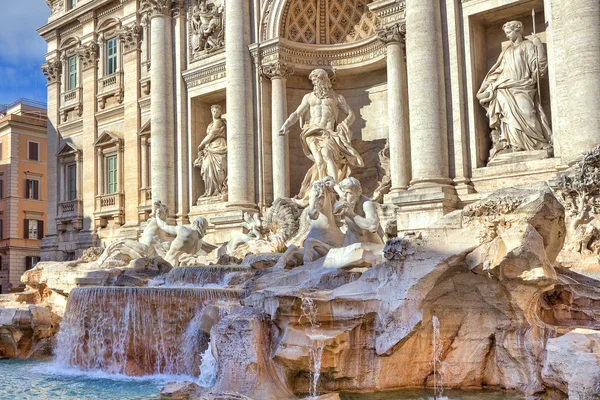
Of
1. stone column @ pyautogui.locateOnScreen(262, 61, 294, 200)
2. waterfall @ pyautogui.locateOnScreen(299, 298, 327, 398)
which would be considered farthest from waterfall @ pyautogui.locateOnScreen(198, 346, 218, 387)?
stone column @ pyautogui.locateOnScreen(262, 61, 294, 200)

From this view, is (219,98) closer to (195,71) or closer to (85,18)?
(195,71)

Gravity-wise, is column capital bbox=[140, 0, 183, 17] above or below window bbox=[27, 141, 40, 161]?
above

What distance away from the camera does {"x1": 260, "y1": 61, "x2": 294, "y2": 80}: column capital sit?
1709 cm

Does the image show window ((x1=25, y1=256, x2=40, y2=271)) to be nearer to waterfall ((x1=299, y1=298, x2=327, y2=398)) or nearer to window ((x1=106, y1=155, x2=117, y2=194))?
window ((x1=106, y1=155, x2=117, y2=194))

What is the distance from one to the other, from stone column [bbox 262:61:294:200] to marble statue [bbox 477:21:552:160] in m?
5.53

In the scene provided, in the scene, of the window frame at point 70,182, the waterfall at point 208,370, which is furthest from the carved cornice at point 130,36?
the waterfall at point 208,370

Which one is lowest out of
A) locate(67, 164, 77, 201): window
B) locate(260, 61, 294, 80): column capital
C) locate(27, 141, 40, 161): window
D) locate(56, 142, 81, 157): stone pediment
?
locate(67, 164, 77, 201): window

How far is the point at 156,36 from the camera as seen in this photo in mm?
19953

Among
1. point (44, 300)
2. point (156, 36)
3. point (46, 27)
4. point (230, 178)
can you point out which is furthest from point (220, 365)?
point (46, 27)

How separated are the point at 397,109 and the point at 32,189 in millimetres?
30258

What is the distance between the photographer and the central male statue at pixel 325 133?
15.8m

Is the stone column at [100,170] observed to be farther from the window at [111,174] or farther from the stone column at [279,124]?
the stone column at [279,124]

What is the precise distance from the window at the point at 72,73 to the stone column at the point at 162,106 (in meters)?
5.81

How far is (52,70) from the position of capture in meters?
25.3
